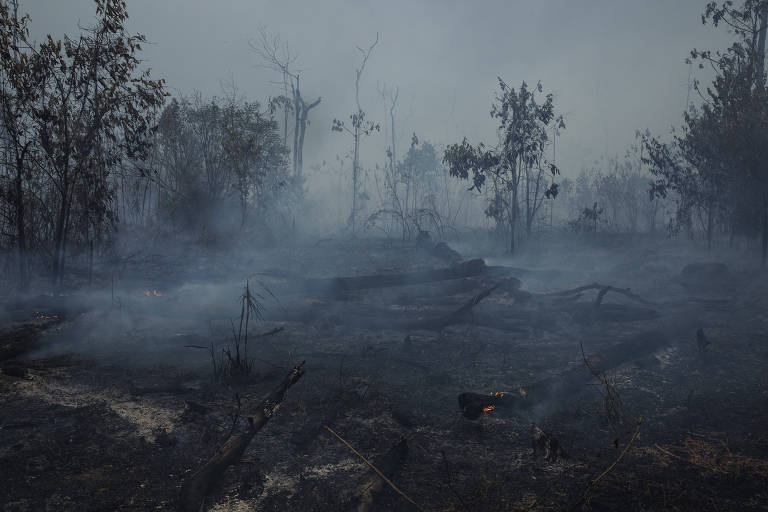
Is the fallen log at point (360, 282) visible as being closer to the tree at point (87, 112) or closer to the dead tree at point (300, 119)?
the tree at point (87, 112)

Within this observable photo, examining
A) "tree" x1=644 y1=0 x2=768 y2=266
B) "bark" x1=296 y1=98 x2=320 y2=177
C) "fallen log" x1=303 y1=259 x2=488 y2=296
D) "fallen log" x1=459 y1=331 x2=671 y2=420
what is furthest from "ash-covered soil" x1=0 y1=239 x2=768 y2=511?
"bark" x1=296 y1=98 x2=320 y2=177

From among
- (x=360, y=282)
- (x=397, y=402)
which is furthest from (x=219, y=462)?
(x=360, y=282)

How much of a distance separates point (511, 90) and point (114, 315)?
46.5 feet

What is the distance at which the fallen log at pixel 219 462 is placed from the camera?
8.89ft

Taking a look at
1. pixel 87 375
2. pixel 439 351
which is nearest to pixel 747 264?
Answer: pixel 439 351

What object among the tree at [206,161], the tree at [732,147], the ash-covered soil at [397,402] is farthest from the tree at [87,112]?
the tree at [732,147]

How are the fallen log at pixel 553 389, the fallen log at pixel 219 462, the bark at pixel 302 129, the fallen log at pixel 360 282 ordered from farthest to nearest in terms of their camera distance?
the bark at pixel 302 129 < the fallen log at pixel 360 282 < the fallen log at pixel 553 389 < the fallen log at pixel 219 462

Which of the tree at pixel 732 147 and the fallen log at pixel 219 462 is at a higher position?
the tree at pixel 732 147

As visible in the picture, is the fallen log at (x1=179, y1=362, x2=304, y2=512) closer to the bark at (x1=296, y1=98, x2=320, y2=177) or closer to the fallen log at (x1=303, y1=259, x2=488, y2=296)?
the fallen log at (x1=303, y1=259, x2=488, y2=296)

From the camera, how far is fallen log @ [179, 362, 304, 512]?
2.71 metres

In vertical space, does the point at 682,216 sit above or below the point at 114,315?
above

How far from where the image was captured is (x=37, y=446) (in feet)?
11.1

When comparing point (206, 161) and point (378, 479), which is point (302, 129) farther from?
point (378, 479)

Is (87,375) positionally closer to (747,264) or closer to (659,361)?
(659,361)
